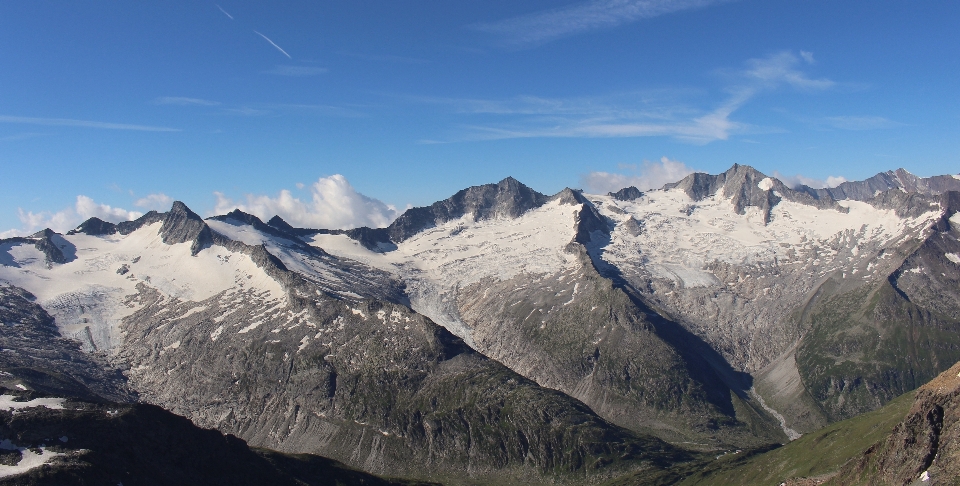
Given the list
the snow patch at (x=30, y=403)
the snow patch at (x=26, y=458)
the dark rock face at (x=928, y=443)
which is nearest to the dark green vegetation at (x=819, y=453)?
the dark rock face at (x=928, y=443)

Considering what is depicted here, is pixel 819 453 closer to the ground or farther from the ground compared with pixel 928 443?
closer to the ground

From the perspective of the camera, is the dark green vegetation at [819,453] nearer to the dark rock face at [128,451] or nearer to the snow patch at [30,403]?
the dark rock face at [128,451]

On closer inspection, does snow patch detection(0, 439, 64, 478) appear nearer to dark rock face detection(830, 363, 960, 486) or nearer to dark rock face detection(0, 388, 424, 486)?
dark rock face detection(0, 388, 424, 486)

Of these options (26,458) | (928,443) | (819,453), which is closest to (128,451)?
(26,458)

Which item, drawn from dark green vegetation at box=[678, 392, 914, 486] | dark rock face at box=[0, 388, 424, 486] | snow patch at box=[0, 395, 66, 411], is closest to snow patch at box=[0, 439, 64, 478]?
dark rock face at box=[0, 388, 424, 486]

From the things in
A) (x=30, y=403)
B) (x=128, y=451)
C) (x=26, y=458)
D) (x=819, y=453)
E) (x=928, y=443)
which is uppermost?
(x=30, y=403)

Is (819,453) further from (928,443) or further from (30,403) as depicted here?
(30,403)

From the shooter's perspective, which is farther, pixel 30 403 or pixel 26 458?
pixel 30 403

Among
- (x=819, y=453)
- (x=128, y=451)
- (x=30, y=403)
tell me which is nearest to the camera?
(x=128, y=451)
